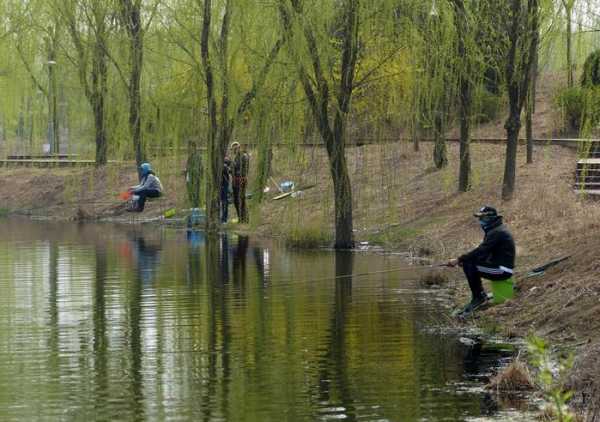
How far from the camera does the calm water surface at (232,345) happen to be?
1387 cm

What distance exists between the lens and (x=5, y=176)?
179 ft

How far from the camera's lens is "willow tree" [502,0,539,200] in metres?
29.2

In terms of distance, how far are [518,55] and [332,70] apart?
4110 mm

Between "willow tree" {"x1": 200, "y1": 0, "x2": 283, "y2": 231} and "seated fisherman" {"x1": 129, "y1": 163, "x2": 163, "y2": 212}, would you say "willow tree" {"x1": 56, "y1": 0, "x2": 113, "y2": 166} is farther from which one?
"willow tree" {"x1": 200, "y1": 0, "x2": 283, "y2": 231}

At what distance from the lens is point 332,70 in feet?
94.1

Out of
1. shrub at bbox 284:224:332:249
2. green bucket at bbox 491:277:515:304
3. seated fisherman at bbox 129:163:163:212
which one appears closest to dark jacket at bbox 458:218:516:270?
green bucket at bbox 491:277:515:304

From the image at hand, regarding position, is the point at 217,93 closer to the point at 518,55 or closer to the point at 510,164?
the point at 510,164

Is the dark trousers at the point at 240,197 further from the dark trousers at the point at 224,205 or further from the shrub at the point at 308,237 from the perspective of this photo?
the shrub at the point at 308,237

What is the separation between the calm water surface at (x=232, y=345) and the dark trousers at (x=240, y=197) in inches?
278

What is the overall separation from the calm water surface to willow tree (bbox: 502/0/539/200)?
15.7 feet

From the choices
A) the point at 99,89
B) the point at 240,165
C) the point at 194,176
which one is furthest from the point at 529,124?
the point at 99,89

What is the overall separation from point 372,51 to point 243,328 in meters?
11.4

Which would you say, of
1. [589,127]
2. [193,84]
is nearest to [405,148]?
[193,84]

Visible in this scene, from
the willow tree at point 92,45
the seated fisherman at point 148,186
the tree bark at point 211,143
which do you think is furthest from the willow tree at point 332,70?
the willow tree at point 92,45
